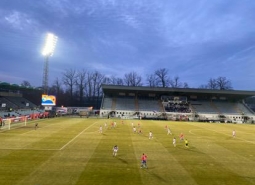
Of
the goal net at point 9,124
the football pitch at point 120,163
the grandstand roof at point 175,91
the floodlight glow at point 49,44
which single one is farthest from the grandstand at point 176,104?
the football pitch at point 120,163

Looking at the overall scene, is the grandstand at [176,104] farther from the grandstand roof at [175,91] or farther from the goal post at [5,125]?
the goal post at [5,125]

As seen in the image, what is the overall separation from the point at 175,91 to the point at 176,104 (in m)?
6.56

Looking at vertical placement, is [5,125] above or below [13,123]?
below

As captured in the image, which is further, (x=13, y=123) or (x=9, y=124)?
(x=13, y=123)

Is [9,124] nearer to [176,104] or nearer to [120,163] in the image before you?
[120,163]

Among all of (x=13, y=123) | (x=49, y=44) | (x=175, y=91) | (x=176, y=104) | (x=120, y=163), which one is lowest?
(x=120, y=163)

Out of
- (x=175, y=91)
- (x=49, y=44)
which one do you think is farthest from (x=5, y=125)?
(x=175, y=91)

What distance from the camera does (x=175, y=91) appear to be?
9231cm

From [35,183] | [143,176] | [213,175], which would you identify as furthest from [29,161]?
[213,175]

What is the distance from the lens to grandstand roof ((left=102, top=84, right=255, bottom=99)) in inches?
3558

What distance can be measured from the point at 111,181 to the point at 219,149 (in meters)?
19.3

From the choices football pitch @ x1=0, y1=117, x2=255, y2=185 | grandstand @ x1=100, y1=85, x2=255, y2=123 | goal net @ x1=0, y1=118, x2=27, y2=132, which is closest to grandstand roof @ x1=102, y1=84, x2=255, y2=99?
grandstand @ x1=100, y1=85, x2=255, y2=123

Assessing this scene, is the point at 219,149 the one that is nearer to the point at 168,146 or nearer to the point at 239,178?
Result: the point at 168,146

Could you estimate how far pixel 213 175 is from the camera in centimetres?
2041
